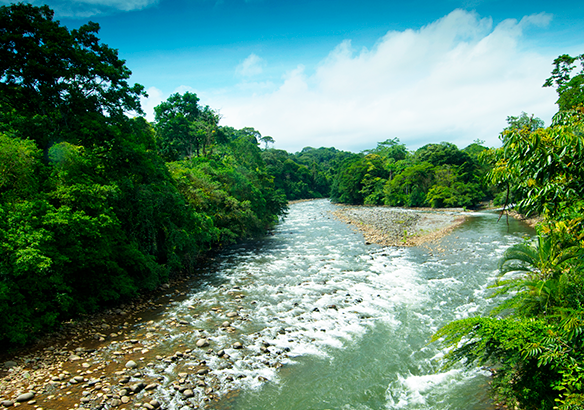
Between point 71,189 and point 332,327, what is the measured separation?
1071 centimetres

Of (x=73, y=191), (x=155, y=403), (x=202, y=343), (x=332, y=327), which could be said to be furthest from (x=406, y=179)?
(x=155, y=403)

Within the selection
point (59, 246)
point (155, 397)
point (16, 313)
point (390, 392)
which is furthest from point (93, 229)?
point (390, 392)

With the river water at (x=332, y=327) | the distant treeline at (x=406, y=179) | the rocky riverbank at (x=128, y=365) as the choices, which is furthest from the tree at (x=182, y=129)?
the distant treeline at (x=406, y=179)

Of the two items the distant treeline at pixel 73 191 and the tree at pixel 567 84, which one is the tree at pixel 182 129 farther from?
the tree at pixel 567 84

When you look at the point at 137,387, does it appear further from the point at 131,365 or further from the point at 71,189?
the point at 71,189

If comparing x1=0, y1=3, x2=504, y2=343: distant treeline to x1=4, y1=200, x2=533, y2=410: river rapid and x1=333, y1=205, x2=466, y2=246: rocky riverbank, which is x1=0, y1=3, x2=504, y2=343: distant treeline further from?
x1=333, y1=205, x2=466, y2=246: rocky riverbank

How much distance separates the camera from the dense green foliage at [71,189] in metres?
9.28

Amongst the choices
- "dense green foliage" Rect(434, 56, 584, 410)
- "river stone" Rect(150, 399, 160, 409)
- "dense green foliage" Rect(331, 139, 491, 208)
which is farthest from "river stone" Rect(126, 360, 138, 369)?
"dense green foliage" Rect(331, 139, 491, 208)

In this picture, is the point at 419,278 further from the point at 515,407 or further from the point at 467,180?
the point at 467,180

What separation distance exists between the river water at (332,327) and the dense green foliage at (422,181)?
108 feet

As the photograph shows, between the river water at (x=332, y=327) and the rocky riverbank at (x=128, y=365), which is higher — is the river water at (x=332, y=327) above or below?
below

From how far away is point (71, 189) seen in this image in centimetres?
1070

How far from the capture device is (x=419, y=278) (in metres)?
16.4

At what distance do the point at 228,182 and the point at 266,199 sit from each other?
7.50 m
